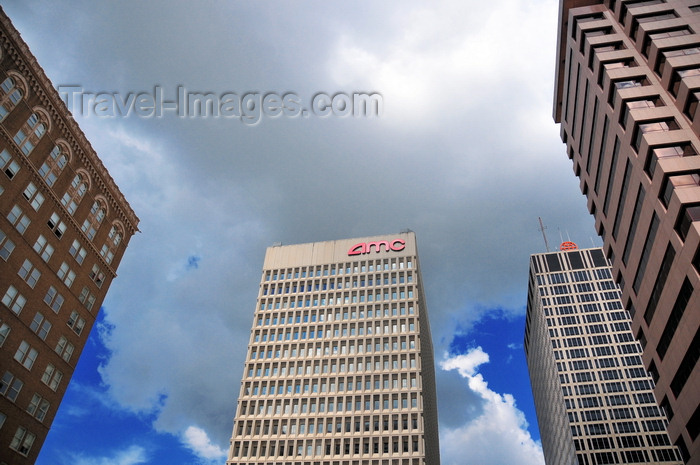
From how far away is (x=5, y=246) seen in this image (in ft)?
152

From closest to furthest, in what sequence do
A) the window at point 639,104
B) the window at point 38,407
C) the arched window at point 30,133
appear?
the window at point 639,104, the window at point 38,407, the arched window at point 30,133

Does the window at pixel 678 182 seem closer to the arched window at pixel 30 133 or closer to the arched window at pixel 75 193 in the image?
the arched window at pixel 30 133

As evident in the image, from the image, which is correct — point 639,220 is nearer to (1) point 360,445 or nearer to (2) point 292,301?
(1) point 360,445

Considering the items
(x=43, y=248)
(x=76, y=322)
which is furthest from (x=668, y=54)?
(x=76, y=322)

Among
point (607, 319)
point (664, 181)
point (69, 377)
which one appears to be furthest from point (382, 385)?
point (607, 319)

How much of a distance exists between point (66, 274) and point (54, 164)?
12744 millimetres

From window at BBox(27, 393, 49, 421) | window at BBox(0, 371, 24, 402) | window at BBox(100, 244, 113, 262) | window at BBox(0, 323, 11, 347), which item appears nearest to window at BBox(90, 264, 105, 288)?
window at BBox(100, 244, 113, 262)

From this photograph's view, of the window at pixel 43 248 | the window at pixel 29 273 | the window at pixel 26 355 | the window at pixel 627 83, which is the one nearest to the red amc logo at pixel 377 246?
the window at pixel 627 83

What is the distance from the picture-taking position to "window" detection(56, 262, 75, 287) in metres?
54.2

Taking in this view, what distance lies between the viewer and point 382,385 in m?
91.6

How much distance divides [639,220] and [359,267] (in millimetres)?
69288

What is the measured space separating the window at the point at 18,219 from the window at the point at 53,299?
24.6 ft

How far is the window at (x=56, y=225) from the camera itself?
175 ft

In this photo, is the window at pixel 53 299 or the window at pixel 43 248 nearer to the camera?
the window at pixel 43 248
